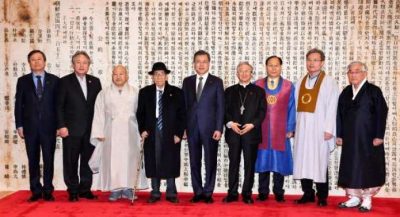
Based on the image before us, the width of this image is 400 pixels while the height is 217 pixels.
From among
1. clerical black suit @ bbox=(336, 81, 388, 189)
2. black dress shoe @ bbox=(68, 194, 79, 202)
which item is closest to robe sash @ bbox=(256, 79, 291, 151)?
clerical black suit @ bbox=(336, 81, 388, 189)

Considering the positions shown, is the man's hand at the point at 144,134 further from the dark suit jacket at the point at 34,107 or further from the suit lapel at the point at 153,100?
the dark suit jacket at the point at 34,107

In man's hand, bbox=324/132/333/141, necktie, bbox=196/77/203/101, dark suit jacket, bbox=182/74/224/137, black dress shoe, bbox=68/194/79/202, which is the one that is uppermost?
necktie, bbox=196/77/203/101

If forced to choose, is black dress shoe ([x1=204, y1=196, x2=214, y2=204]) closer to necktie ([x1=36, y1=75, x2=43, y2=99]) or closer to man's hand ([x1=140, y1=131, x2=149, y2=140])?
man's hand ([x1=140, y1=131, x2=149, y2=140])

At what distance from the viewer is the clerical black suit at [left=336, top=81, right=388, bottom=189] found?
4469mm

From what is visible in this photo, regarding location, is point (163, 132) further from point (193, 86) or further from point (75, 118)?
point (75, 118)

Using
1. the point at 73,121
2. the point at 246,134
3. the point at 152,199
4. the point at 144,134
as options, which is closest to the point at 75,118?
the point at 73,121

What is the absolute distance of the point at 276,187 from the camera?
4.93m

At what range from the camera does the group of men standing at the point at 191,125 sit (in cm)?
471

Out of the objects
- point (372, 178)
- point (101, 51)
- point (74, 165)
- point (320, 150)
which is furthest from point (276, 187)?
point (101, 51)

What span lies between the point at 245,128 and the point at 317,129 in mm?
707

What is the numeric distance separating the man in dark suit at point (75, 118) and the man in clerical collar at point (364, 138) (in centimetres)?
258

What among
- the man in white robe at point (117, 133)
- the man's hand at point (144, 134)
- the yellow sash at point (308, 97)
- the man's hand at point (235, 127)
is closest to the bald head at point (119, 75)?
the man in white robe at point (117, 133)

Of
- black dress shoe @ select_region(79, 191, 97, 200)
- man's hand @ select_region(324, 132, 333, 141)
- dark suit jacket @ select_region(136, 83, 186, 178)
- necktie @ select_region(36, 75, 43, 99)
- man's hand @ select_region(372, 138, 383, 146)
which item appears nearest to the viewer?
man's hand @ select_region(372, 138, 383, 146)

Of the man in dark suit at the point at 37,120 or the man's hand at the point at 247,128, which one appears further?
the man in dark suit at the point at 37,120
